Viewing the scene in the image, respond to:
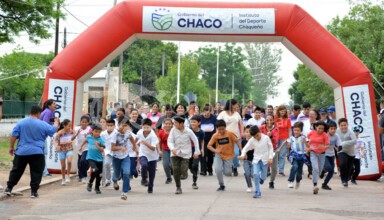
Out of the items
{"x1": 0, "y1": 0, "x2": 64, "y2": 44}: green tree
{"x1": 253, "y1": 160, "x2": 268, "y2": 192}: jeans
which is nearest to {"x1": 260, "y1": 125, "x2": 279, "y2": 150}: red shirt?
{"x1": 253, "y1": 160, "x2": 268, "y2": 192}: jeans

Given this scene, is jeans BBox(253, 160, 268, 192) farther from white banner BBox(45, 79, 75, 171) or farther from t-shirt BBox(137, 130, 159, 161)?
white banner BBox(45, 79, 75, 171)

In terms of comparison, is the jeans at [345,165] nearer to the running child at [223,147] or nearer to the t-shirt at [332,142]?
the t-shirt at [332,142]

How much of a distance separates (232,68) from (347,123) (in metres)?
96.3

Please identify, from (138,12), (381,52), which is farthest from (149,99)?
(138,12)

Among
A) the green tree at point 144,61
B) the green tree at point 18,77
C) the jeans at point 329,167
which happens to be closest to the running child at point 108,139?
the jeans at point 329,167

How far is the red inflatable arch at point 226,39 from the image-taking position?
1794 cm

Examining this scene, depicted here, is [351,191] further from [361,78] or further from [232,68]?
[232,68]

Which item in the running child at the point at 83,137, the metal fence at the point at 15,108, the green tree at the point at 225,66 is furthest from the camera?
the green tree at the point at 225,66

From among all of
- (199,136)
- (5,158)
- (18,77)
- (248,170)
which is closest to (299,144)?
(248,170)

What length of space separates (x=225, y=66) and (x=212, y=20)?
93.5 m

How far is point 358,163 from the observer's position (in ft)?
56.3

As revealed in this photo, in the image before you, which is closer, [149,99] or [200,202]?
[200,202]

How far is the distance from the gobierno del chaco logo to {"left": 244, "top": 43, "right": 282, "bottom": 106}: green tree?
103079 millimetres

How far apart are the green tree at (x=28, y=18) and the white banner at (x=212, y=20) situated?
9506 millimetres
